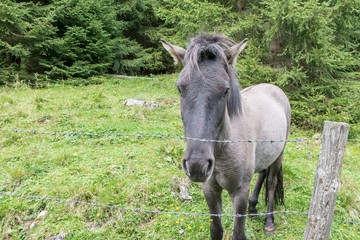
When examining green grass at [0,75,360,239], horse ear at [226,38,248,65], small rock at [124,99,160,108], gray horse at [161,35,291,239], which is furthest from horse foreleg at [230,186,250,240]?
small rock at [124,99,160,108]

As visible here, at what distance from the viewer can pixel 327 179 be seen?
1.91 meters

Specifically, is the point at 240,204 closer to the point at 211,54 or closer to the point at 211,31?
the point at 211,54

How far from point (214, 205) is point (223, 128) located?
1000 mm

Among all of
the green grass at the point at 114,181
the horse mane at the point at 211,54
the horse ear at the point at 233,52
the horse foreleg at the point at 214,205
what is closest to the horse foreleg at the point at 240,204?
the horse foreleg at the point at 214,205

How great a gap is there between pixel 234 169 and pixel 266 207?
188 cm

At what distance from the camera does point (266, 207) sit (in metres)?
4.13

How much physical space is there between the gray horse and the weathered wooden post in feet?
1.45

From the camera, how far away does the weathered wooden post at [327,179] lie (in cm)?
187

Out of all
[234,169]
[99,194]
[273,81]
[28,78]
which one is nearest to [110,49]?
[28,78]

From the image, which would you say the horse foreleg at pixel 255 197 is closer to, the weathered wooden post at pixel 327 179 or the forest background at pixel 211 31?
the weathered wooden post at pixel 327 179

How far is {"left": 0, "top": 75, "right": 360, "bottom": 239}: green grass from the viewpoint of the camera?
3.42 meters

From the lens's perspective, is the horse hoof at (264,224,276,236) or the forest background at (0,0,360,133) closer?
the horse hoof at (264,224,276,236)

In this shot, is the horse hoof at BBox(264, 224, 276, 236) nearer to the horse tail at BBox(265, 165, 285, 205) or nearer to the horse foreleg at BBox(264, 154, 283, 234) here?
the horse foreleg at BBox(264, 154, 283, 234)

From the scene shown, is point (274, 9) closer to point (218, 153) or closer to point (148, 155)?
point (148, 155)
